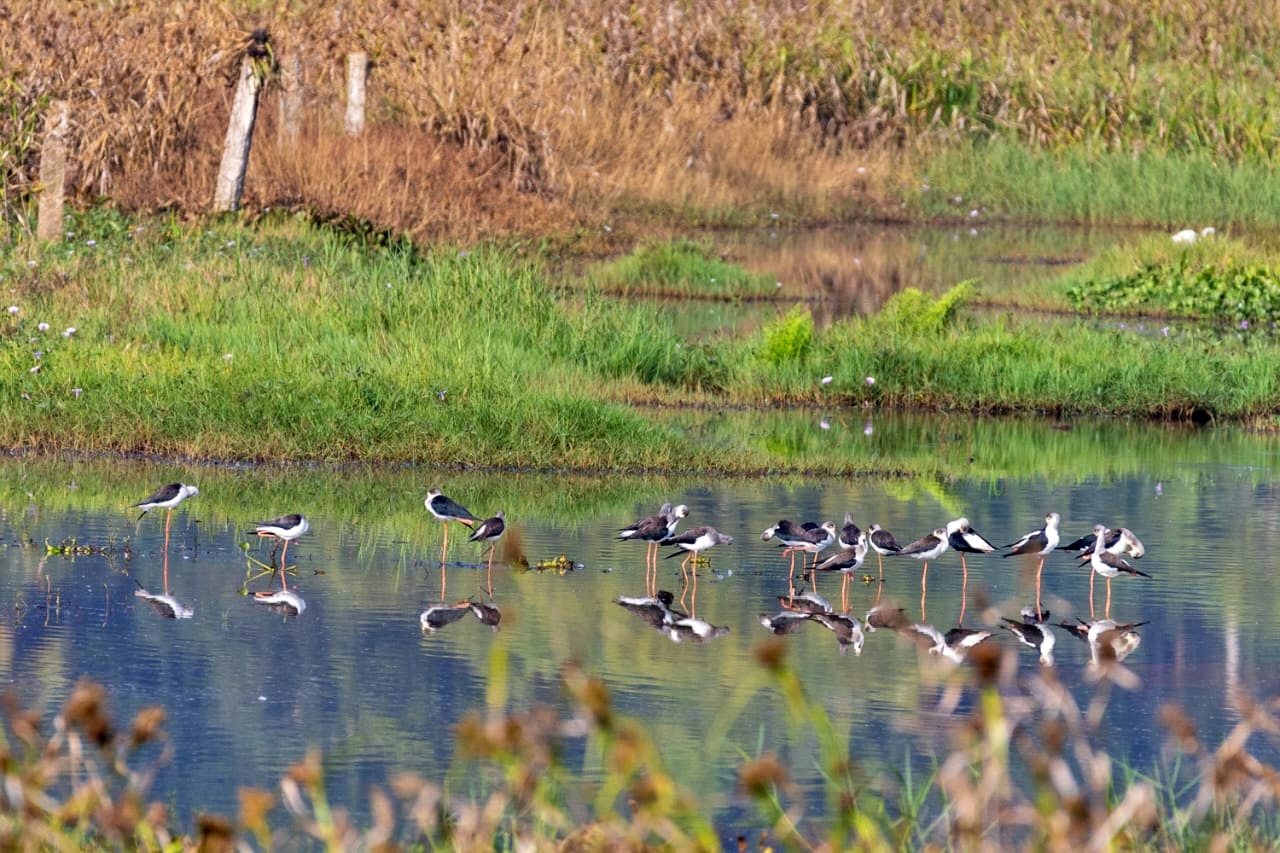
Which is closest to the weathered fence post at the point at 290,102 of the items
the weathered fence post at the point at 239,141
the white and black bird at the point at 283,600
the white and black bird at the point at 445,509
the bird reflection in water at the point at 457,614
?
the weathered fence post at the point at 239,141

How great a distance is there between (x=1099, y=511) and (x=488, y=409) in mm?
3670

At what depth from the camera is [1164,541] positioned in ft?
39.7

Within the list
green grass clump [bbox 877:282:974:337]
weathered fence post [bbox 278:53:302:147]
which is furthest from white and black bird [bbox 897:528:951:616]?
weathered fence post [bbox 278:53:302:147]

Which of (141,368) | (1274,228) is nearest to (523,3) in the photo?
(1274,228)

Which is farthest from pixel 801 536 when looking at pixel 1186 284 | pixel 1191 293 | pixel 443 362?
pixel 1186 284

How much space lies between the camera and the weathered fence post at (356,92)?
27.6m

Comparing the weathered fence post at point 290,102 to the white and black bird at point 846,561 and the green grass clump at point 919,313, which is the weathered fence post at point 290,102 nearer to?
the green grass clump at point 919,313

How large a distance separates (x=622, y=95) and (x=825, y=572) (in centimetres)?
2343

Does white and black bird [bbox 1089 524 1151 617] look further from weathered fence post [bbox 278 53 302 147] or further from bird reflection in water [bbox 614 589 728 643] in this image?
weathered fence post [bbox 278 53 302 147]

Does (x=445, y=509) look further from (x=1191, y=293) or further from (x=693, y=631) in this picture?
(x=1191, y=293)

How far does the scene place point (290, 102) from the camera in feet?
90.5

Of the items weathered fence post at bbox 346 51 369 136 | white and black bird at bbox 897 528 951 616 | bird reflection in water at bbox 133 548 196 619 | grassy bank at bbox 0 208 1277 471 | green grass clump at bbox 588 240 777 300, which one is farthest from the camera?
weathered fence post at bbox 346 51 369 136

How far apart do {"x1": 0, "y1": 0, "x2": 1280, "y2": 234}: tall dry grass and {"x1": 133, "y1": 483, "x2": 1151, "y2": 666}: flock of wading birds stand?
11501 mm

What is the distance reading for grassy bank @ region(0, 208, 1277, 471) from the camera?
46.1 feet
